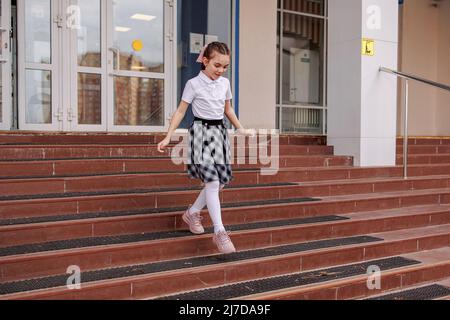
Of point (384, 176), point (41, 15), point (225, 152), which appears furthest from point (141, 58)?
point (225, 152)

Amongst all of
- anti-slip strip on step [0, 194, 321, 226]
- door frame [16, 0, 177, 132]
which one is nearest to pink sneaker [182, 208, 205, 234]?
anti-slip strip on step [0, 194, 321, 226]

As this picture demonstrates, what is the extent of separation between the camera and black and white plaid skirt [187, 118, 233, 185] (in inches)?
143

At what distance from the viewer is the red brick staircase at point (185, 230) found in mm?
3385

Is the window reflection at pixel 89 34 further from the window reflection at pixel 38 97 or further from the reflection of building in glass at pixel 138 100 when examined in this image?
the window reflection at pixel 38 97

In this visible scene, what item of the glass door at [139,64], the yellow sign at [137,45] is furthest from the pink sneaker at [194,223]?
the yellow sign at [137,45]

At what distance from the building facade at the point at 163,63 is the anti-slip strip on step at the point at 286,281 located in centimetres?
261

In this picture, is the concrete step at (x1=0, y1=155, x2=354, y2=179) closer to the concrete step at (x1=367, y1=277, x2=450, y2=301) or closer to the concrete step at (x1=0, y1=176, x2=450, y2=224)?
the concrete step at (x1=0, y1=176, x2=450, y2=224)

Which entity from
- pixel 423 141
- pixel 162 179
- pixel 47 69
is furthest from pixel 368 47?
pixel 47 69

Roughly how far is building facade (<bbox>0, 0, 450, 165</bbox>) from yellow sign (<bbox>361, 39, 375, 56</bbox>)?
0.02 m

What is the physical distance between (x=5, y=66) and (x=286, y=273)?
4777mm

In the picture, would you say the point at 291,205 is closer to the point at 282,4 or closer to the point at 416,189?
the point at 416,189

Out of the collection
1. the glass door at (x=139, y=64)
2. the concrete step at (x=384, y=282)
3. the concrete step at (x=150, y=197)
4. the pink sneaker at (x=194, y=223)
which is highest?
the glass door at (x=139, y=64)

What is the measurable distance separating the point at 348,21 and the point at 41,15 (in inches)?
163

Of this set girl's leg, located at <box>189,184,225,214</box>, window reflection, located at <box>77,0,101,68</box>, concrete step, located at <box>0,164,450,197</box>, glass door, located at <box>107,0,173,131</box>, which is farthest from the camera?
glass door, located at <box>107,0,173,131</box>
